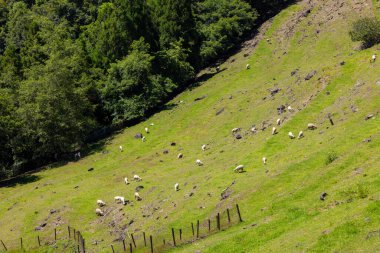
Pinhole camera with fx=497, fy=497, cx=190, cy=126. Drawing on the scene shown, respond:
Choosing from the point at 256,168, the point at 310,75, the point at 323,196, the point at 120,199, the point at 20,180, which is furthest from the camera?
the point at 20,180

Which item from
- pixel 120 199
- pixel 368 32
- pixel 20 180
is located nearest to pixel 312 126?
pixel 120 199

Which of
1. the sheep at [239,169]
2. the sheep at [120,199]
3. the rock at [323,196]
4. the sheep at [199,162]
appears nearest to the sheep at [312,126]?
the sheep at [239,169]

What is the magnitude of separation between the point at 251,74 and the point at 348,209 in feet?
209

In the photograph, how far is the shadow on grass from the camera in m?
73.0

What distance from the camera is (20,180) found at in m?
74.8

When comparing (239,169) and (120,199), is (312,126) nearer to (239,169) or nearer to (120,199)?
(239,169)

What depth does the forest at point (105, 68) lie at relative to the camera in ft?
263

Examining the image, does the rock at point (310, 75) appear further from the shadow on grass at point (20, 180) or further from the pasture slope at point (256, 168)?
the shadow on grass at point (20, 180)

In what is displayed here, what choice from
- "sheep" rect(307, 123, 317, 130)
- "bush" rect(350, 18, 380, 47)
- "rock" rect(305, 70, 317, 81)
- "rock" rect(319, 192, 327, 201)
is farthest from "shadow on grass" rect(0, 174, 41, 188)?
"bush" rect(350, 18, 380, 47)

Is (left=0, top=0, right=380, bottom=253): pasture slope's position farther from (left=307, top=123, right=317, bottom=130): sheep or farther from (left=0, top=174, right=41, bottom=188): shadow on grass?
(left=307, top=123, right=317, bottom=130): sheep

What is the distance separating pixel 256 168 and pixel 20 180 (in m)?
40.1

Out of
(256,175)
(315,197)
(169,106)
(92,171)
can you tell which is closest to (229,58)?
(169,106)

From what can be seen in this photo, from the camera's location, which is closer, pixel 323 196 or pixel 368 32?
pixel 323 196

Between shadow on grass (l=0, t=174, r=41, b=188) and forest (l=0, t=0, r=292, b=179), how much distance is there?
2.74 meters
